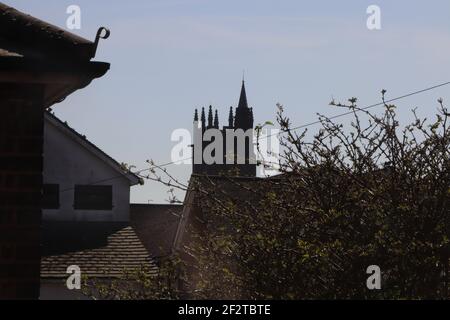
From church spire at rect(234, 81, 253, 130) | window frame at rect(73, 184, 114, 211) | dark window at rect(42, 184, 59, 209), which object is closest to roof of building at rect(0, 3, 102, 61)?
dark window at rect(42, 184, 59, 209)

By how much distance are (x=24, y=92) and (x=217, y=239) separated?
5.72 metres

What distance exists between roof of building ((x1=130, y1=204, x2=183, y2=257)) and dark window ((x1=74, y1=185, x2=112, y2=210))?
13.3 ft

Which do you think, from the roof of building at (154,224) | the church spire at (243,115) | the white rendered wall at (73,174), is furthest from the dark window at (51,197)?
the church spire at (243,115)

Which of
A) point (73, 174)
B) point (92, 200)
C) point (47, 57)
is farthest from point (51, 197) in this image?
point (47, 57)

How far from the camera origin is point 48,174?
30.5 metres

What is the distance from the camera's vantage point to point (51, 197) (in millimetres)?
31141

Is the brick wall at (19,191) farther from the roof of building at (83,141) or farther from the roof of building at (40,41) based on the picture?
the roof of building at (83,141)

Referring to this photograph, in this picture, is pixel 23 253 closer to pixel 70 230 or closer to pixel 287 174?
pixel 287 174

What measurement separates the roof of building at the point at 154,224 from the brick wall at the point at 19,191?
2826cm

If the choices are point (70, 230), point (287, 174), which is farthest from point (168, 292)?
point (70, 230)

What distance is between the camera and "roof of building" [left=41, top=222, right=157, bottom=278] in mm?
26547

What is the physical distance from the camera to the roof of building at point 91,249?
26.5m

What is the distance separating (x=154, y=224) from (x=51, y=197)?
30.3 ft

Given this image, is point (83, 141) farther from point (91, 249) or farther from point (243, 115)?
point (243, 115)
